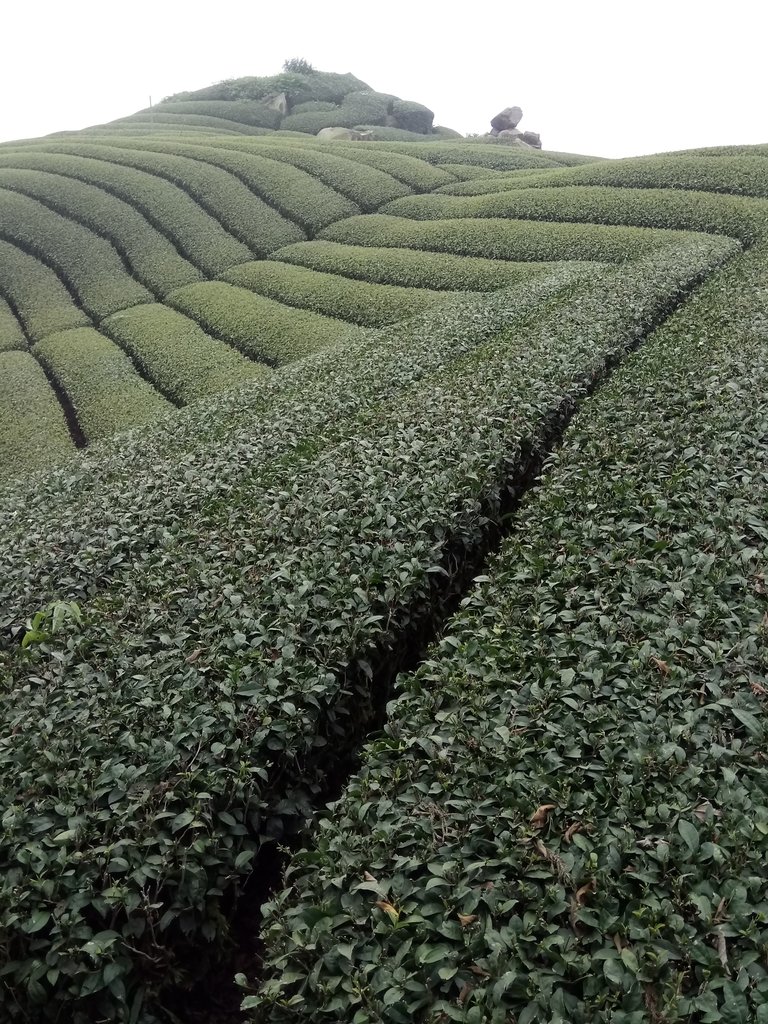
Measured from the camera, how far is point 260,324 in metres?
23.8

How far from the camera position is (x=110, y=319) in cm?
2759

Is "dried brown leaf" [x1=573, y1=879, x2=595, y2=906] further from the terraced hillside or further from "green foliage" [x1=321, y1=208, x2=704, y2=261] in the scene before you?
"green foliage" [x1=321, y1=208, x2=704, y2=261]

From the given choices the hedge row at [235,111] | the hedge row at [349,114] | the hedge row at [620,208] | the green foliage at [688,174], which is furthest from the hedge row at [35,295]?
the hedge row at [235,111]

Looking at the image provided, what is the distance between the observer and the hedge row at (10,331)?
26.4m

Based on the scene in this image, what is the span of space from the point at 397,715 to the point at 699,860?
6.70ft

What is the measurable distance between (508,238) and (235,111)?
180 feet

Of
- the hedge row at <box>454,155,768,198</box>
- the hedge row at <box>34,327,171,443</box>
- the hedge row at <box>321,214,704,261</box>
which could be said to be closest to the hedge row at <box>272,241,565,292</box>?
the hedge row at <box>321,214,704,261</box>

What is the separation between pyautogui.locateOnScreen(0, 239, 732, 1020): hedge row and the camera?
4.01 metres

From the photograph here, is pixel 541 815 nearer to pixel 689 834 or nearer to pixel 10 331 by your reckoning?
pixel 689 834

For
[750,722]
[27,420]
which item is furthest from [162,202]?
[750,722]

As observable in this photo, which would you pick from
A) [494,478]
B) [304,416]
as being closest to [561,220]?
[304,416]

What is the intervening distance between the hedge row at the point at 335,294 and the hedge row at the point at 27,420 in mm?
8430

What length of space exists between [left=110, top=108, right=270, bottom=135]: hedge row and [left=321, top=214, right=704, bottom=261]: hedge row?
41.6 m

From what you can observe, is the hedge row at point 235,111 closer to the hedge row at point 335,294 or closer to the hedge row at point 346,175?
the hedge row at point 346,175
